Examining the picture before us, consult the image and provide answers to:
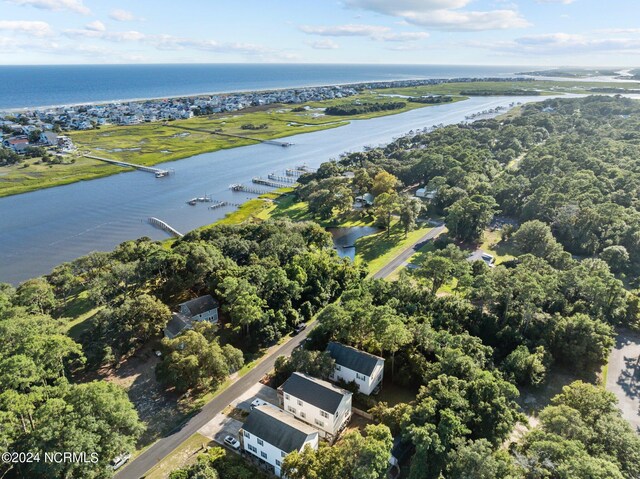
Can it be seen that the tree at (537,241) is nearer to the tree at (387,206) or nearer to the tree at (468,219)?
the tree at (468,219)

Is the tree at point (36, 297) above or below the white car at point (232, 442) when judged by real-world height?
above

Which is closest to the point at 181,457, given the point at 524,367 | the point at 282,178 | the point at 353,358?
the point at 353,358

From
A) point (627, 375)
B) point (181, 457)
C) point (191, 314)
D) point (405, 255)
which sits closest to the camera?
point (181, 457)

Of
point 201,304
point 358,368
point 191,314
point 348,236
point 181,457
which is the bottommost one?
point 181,457

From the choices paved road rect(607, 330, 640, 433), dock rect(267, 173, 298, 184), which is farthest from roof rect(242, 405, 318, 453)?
dock rect(267, 173, 298, 184)

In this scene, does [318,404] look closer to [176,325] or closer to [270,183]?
[176,325]

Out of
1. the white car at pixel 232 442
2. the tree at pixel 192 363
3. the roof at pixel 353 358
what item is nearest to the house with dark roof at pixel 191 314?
the tree at pixel 192 363
